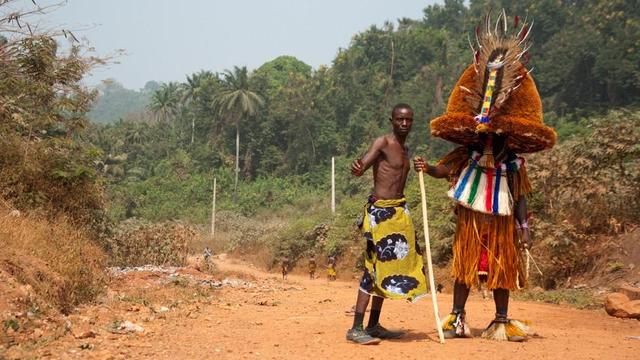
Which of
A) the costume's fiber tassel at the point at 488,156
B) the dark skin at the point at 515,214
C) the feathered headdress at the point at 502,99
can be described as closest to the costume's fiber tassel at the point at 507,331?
the dark skin at the point at 515,214

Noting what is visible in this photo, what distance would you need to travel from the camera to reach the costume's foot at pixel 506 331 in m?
5.05

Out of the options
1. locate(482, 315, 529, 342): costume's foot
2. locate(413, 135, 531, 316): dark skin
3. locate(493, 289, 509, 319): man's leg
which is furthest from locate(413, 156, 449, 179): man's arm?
locate(482, 315, 529, 342): costume's foot

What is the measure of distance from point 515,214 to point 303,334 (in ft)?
6.77

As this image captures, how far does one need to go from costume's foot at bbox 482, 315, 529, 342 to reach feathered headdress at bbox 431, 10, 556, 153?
57.8 inches

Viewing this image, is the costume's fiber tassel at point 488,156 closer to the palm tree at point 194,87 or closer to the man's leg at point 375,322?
the man's leg at point 375,322

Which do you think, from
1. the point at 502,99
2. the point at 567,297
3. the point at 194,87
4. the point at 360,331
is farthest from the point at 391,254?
the point at 194,87

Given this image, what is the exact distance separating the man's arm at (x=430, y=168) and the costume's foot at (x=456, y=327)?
3.81 feet

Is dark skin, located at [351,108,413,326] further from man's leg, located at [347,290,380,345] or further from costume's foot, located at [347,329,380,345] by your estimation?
costume's foot, located at [347,329,380,345]

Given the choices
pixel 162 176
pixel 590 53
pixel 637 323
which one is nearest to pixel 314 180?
pixel 162 176

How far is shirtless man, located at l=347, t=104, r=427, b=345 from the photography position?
5.00 m

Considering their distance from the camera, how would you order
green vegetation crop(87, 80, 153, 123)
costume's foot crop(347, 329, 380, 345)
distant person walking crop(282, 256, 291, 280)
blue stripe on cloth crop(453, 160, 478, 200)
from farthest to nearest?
green vegetation crop(87, 80, 153, 123) < distant person walking crop(282, 256, 291, 280) < blue stripe on cloth crop(453, 160, 478, 200) < costume's foot crop(347, 329, 380, 345)

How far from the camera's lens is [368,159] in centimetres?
506

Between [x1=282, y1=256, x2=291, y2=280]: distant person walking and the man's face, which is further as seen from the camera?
[x1=282, y1=256, x2=291, y2=280]: distant person walking

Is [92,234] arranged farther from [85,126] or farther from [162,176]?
[162,176]
